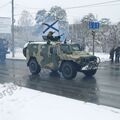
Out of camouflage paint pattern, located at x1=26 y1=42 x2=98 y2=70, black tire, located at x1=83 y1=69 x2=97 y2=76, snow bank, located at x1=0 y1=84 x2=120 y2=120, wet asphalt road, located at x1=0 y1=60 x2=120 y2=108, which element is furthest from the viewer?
black tire, located at x1=83 y1=69 x2=97 y2=76

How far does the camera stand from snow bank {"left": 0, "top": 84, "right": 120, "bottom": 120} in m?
8.38

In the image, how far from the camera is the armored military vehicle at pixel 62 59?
52.2 ft

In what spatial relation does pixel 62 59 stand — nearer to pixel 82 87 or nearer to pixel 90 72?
pixel 90 72

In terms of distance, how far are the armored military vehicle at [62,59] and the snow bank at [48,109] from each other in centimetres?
482

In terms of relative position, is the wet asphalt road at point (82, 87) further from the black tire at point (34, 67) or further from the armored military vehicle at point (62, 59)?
the black tire at point (34, 67)

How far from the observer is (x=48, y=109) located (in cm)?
922

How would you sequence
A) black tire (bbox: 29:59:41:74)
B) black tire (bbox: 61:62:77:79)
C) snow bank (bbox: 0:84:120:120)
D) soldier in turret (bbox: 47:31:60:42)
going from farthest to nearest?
1. black tire (bbox: 29:59:41:74)
2. soldier in turret (bbox: 47:31:60:42)
3. black tire (bbox: 61:62:77:79)
4. snow bank (bbox: 0:84:120:120)

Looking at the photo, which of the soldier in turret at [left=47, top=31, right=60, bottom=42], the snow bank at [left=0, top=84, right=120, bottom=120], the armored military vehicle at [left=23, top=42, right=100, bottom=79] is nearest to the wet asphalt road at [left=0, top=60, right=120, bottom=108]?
the armored military vehicle at [left=23, top=42, right=100, bottom=79]

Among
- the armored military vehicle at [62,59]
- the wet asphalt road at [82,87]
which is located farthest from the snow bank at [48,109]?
the armored military vehicle at [62,59]

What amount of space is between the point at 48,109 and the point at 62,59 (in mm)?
7310

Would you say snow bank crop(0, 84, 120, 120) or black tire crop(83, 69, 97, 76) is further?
black tire crop(83, 69, 97, 76)

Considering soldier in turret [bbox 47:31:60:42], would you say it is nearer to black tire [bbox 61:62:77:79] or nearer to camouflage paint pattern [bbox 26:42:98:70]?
camouflage paint pattern [bbox 26:42:98:70]

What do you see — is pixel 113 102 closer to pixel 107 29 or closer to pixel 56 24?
pixel 56 24

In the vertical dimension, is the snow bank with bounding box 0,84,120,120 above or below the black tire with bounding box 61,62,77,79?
below
